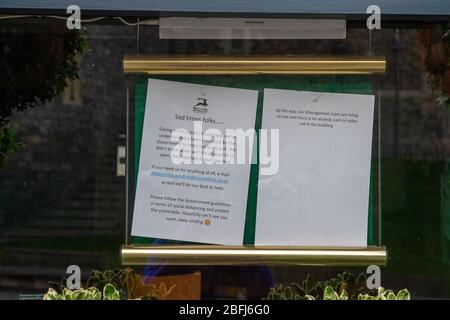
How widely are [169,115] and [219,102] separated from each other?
30 cm

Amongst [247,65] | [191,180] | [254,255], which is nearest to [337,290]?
[254,255]

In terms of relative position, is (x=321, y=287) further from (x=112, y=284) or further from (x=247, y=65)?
(x=247, y=65)

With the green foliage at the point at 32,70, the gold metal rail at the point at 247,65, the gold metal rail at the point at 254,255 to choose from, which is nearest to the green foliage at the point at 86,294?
the gold metal rail at the point at 254,255

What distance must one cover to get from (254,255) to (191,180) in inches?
22.0

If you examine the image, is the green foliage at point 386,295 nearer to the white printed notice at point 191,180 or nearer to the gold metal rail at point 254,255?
the gold metal rail at point 254,255

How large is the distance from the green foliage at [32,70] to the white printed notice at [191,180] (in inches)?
24.4

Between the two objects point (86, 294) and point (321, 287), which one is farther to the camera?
point (321, 287)

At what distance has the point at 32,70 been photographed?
4.61 metres

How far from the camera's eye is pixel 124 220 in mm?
4484

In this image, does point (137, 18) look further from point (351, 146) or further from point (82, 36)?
point (351, 146)

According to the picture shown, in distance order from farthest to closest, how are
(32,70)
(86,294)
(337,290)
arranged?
(32,70), (337,290), (86,294)

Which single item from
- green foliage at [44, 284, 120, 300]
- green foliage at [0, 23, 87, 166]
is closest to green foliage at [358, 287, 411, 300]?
green foliage at [44, 284, 120, 300]

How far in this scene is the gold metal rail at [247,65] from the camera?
4.45m

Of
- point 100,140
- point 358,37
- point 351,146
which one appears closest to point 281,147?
point 351,146
